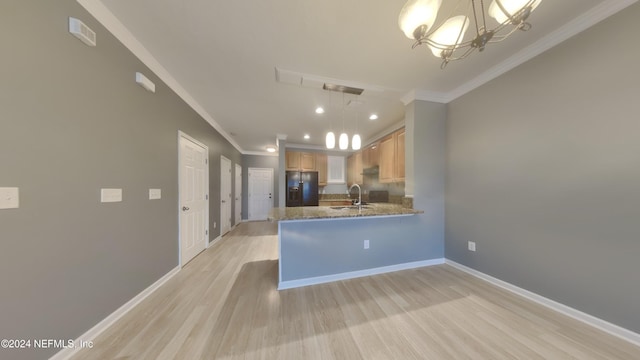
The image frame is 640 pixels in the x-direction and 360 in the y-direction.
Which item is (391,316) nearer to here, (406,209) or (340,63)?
(406,209)

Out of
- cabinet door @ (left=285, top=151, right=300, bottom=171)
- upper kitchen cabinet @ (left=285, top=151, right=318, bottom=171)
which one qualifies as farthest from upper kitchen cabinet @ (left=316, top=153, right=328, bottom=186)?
cabinet door @ (left=285, top=151, right=300, bottom=171)

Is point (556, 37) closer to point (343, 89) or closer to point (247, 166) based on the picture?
point (343, 89)

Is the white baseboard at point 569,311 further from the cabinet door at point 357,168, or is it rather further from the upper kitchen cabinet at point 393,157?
the cabinet door at point 357,168

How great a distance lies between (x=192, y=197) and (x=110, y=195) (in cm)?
148

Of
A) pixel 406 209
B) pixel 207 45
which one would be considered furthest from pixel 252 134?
pixel 406 209

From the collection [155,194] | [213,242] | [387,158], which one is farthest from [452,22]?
[213,242]

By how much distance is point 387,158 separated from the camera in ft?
12.3

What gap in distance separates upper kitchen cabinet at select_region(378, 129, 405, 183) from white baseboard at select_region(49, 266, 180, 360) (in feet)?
12.2

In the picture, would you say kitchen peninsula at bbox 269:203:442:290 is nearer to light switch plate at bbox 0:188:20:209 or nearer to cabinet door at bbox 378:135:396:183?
cabinet door at bbox 378:135:396:183

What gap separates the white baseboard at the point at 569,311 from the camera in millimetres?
1444

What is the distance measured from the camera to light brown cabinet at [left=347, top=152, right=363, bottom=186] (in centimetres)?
519

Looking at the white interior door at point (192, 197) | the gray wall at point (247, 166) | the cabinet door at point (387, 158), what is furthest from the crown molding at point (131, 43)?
the gray wall at point (247, 166)

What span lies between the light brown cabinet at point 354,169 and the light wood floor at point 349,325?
3.15 metres

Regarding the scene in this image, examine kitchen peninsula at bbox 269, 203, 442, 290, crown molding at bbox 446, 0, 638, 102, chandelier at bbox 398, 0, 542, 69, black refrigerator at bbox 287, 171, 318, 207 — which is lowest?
kitchen peninsula at bbox 269, 203, 442, 290
